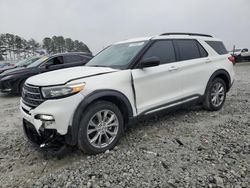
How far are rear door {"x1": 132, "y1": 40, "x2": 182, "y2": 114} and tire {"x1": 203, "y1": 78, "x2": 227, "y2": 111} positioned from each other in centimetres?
103

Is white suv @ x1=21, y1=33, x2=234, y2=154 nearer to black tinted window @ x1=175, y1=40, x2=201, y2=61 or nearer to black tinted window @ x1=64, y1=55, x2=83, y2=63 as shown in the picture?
black tinted window @ x1=175, y1=40, x2=201, y2=61

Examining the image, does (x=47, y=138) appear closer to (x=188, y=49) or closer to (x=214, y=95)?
(x=188, y=49)

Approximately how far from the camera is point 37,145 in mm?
3322

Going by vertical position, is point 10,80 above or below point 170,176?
above

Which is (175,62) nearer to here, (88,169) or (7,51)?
(88,169)

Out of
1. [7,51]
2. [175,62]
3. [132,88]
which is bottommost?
[132,88]

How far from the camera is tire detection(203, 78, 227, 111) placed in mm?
5012

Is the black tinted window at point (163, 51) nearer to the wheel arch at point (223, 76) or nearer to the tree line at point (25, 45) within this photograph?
the wheel arch at point (223, 76)

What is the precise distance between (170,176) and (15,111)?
5044 mm

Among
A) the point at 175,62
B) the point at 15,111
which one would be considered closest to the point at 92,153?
the point at 175,62

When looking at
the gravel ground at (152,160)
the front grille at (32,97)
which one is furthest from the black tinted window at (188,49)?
the front grille at (32,97)

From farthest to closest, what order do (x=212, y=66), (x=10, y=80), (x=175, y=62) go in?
(x=10, y=80), (x=212, y=66), (x=175, y=62)

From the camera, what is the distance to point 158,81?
393cm

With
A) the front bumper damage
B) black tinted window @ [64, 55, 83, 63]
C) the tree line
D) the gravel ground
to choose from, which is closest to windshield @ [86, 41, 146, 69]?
the front bumper damage
